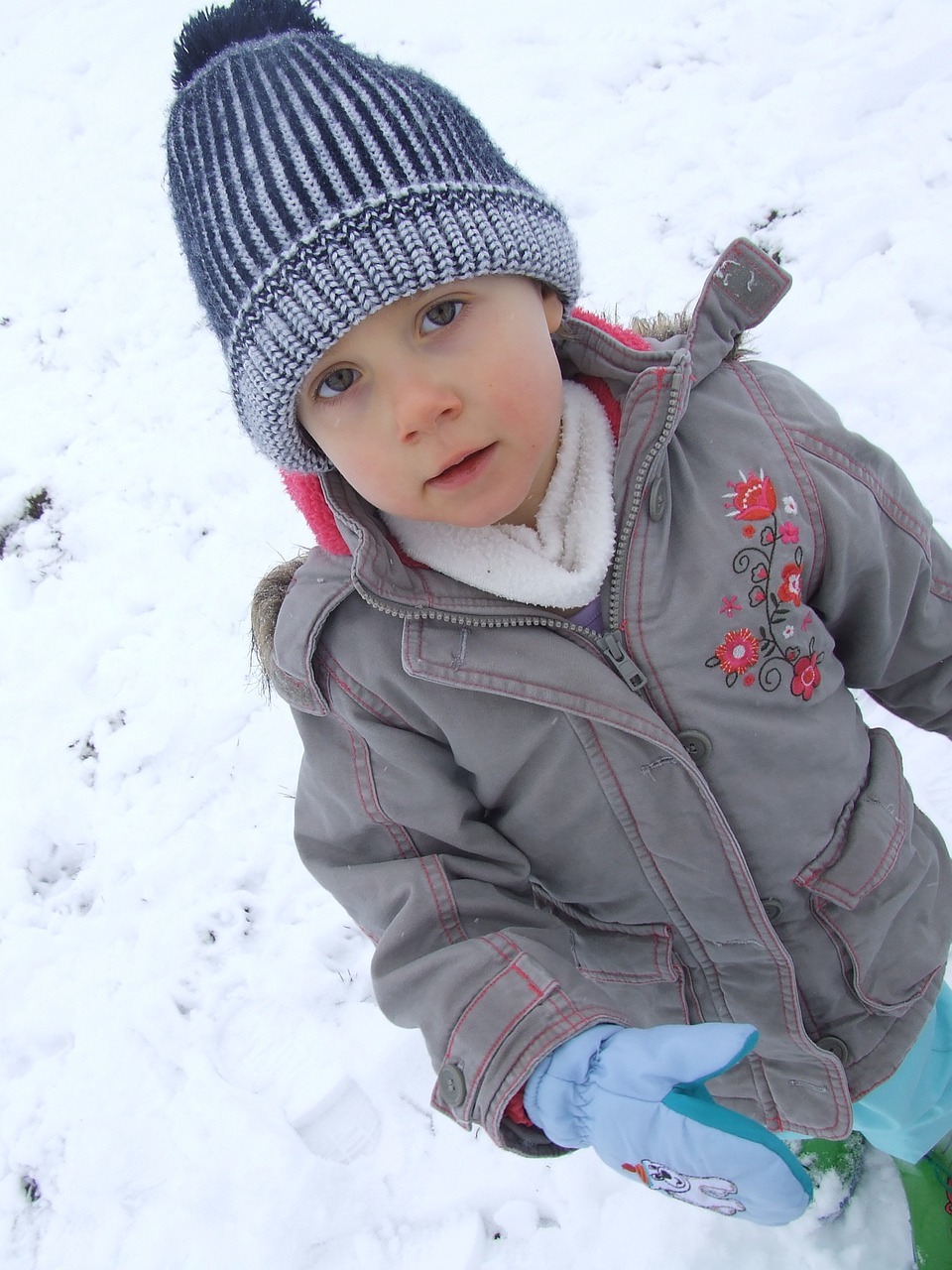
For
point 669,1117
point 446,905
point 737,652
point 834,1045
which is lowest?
point 834,1045

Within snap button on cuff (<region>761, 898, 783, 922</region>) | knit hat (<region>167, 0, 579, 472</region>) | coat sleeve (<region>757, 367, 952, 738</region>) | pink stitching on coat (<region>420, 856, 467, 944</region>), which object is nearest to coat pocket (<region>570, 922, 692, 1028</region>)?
snap button on cuff (<region>761, 898, 783, 922</region>)

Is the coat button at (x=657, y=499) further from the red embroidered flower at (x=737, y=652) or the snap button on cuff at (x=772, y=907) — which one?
the snap button on cuff at (x=772, y=907)

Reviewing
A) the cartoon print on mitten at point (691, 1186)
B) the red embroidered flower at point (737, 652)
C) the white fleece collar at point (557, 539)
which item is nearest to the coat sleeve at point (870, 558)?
the red embroidered flower at point (737, 652)

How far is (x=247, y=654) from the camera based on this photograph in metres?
2.93

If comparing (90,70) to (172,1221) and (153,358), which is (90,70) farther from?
(172,1221)

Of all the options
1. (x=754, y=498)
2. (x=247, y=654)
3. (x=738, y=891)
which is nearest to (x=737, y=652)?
(x=754, y=498)

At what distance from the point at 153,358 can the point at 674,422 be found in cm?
336

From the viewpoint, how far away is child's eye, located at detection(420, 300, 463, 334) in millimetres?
1091

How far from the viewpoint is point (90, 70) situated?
5246 mm

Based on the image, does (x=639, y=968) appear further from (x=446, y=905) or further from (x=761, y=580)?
(x=761, y=580)

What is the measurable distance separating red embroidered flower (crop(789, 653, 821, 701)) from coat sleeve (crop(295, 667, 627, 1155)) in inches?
18.5

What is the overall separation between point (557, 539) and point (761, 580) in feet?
0.92

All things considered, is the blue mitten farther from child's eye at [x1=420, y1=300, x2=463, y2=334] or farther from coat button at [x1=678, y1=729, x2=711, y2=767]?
child's eye at [x1=420, y1=300, x2=463, y2=334]

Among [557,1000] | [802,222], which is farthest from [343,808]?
[802,222]
